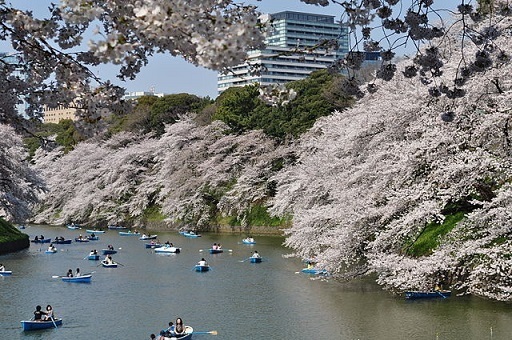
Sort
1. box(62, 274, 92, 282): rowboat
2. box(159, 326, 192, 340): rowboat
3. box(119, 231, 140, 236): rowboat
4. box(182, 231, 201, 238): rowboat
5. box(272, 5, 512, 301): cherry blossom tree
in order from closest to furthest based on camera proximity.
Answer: box(159, 326, 192, 340): rowboat → box(272, 5, 512, 301): cherry blossom tree → box(62, 274, 92, 282): rowboat → box(182, 231, 201, 238): rowboat → box(119, 231, 140, 236): rowboat

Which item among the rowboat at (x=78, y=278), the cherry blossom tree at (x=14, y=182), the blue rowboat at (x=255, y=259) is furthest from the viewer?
the cherry blossom tree at (x=14, y=182)

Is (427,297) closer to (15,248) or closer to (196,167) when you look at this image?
(15,248)

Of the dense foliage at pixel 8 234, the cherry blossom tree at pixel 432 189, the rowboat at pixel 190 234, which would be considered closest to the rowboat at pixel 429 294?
the cherry blossom tree at pixel 432 189

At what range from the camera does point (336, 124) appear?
29531 millimetres

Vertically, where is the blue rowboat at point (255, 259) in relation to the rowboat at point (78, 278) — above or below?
above

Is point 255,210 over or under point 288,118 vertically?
under

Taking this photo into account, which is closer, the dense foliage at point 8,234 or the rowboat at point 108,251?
the rowboat at point 108,251

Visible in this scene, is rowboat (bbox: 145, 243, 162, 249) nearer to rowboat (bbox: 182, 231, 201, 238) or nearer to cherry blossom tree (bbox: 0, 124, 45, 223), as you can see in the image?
rowboat (bbox: 182, 231, 201, 238)

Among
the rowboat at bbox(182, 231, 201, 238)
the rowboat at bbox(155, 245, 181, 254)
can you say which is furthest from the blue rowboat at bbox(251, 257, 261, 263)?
the rowboat at bbox(182, 231, 201, 238)

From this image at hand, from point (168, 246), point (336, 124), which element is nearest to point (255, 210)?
point (168, 246)

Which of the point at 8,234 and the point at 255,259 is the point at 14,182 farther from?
the point at 255,259

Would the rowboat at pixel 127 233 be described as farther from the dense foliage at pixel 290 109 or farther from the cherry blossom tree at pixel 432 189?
the cherry blossom tree at pixel 432 189

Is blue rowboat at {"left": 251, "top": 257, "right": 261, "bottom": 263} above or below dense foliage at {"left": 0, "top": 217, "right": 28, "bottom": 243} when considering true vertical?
below

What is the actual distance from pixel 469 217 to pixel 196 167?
1121 inches
